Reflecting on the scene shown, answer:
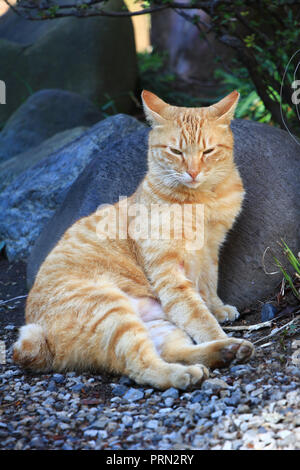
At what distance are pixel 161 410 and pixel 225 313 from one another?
1.15 meters

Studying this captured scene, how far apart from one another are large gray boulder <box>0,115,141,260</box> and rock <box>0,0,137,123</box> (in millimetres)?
2728

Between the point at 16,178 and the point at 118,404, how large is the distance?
12.5 feet

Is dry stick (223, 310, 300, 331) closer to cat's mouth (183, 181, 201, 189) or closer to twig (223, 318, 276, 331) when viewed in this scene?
twig (223, 318, 276, 331)

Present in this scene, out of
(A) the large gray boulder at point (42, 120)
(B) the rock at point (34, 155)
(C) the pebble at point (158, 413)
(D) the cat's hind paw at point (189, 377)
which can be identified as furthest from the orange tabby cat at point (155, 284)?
(A) the large gray boulder at point (42, 120)

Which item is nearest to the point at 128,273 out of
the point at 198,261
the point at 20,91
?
the point at 198,261

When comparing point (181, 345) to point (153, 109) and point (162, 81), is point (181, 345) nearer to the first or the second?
point (153, 109)

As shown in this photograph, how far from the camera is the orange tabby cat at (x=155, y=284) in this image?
3170 mm

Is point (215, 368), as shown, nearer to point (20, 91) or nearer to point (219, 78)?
point (20, 91)

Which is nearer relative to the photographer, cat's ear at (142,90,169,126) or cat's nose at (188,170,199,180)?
cat's nose at (188,170,199,180)

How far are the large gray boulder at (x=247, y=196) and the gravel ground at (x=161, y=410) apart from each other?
0.74m

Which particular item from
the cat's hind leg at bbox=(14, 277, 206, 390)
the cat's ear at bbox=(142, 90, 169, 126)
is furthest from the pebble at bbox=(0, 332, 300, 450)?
the cat's ear at bbox=(142, 90, 169, 126)

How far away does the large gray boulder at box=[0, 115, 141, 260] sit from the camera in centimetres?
566

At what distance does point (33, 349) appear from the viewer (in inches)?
131

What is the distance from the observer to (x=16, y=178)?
6.21m
